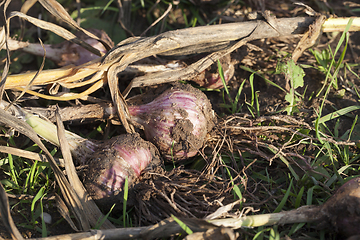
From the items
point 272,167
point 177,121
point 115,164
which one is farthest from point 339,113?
point 115,164

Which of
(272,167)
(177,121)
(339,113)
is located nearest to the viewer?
(177,121)

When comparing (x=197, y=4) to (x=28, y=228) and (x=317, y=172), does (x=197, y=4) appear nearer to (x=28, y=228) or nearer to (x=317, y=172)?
(x=317, y=172)

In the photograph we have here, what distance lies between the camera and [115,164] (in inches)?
55.2

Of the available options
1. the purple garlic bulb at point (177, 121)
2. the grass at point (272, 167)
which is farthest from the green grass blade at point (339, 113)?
the purple garlic bulb at point (177, 121)

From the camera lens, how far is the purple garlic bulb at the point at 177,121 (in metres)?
1.54

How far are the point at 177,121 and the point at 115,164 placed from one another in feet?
1.37

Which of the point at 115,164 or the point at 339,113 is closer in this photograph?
the point at 115,164

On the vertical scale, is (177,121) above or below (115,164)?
above

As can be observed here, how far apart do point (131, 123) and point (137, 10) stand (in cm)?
140

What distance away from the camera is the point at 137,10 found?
8.36 feet

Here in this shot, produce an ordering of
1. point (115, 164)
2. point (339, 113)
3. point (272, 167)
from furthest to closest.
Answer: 1. point (339, 113)
2. point (272, 167)
3. point (115, 164)

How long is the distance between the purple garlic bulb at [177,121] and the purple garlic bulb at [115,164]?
11 centimetres

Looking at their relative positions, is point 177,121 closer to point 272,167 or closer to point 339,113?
point 272,167

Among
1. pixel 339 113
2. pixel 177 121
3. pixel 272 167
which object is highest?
pixel 177 121
